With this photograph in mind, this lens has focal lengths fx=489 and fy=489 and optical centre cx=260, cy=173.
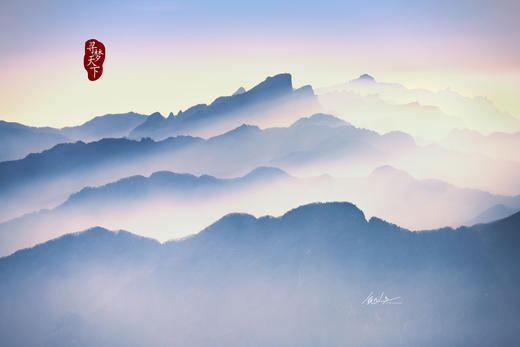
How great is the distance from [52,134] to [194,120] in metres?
6.05

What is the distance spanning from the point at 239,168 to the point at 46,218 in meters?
8.19

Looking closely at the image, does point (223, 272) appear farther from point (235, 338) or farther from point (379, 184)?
point (379, 184)

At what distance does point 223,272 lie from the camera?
1983 cm

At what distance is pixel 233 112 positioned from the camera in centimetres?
2173

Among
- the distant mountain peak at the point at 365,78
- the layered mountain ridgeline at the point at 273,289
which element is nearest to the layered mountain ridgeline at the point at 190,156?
the distant mountain peak at the point at 365,78

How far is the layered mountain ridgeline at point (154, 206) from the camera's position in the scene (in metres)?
19.5

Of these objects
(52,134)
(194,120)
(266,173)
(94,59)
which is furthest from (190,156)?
(52,134)

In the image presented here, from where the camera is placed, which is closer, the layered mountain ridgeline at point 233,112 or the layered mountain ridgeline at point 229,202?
the layered mountain ridgeline at point 229,202

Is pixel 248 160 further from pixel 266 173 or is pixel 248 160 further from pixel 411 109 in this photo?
pixel 411 109
